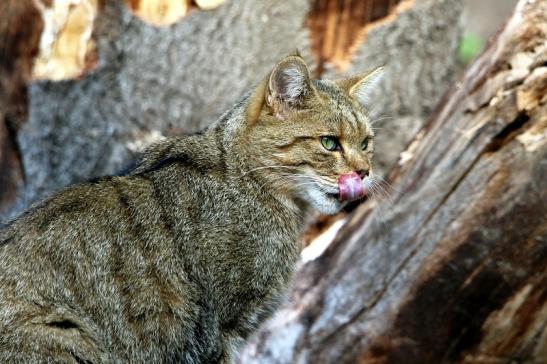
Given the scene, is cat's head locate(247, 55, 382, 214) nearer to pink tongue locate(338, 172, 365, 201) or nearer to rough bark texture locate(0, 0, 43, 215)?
pink tongue locate(338, 172, 365, 201)

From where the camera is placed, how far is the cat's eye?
13.8 ft

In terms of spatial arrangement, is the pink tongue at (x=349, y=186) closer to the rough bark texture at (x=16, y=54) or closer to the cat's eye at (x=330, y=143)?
the cat's eye at (x=330, y=143)

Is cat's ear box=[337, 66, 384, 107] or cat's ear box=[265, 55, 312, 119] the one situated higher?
cat's ear box=[265, 55, 312, 119]

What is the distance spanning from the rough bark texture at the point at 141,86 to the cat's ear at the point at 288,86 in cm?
171

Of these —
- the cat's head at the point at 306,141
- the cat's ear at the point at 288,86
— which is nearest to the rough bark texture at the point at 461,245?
the cat's head at the point at 306,141

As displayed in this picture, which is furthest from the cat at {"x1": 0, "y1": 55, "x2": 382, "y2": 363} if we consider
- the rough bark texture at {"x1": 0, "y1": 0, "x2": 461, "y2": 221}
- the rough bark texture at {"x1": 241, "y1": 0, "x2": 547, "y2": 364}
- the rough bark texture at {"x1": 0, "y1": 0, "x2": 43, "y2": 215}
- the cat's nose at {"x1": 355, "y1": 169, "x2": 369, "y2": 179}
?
the rough bark texture at {"x1": 0, "y1": 0, "x2": 43, "y2": 215}

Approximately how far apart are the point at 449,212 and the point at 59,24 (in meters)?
2.89

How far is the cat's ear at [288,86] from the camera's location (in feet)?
13.4

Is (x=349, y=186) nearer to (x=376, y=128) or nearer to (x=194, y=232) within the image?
(x=194, y=232)

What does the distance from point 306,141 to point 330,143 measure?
0.11m

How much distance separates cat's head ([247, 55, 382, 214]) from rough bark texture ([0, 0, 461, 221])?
1.68m

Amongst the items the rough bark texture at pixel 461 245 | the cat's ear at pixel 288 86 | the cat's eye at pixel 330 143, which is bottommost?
the rough bark texture at pixel 461 245

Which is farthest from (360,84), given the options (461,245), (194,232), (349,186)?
(194,232)

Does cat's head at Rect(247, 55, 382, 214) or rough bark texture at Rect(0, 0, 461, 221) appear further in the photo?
rough bark texture at Rect(0, 0, 461, 221)
